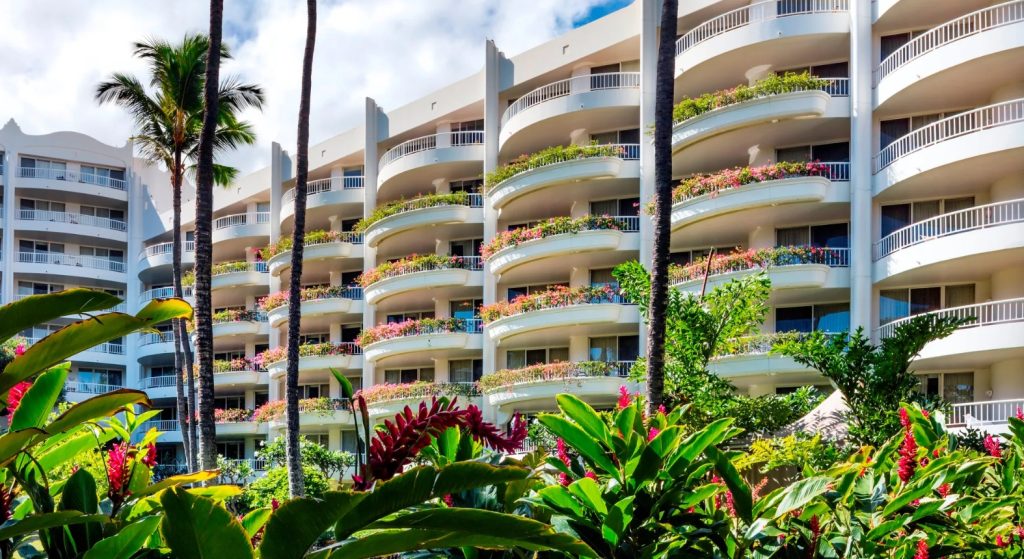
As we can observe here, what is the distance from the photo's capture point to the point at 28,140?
152 feet

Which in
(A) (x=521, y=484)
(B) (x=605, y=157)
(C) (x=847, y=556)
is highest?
(B) (x=605, y=157)

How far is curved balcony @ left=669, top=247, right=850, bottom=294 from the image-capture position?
23.7 meters

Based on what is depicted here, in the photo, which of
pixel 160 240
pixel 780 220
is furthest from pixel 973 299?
pixel 160 240

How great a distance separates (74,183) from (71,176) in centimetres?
103

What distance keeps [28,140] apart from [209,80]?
3542 cm

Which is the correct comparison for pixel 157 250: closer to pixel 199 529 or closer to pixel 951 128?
pixel 951 128

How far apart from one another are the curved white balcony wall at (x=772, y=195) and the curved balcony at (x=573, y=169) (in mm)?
3362

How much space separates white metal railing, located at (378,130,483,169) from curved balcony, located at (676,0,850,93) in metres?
9.02

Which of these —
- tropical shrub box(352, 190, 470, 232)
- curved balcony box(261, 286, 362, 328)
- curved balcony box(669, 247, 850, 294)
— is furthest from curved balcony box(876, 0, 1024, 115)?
curved balcony box(261, 286, 362, 328)

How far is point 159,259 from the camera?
1823 inches

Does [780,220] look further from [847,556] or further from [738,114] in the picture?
[847,556]

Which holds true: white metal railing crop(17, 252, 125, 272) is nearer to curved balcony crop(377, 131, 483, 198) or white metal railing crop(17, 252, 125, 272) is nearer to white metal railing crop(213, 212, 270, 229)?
white metal railing crop(213, 212, 270, 229)

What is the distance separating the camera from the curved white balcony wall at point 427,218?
33094mm

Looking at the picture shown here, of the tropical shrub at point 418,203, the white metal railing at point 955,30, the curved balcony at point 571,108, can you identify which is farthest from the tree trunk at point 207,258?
the tropical shrub at point 418,203
